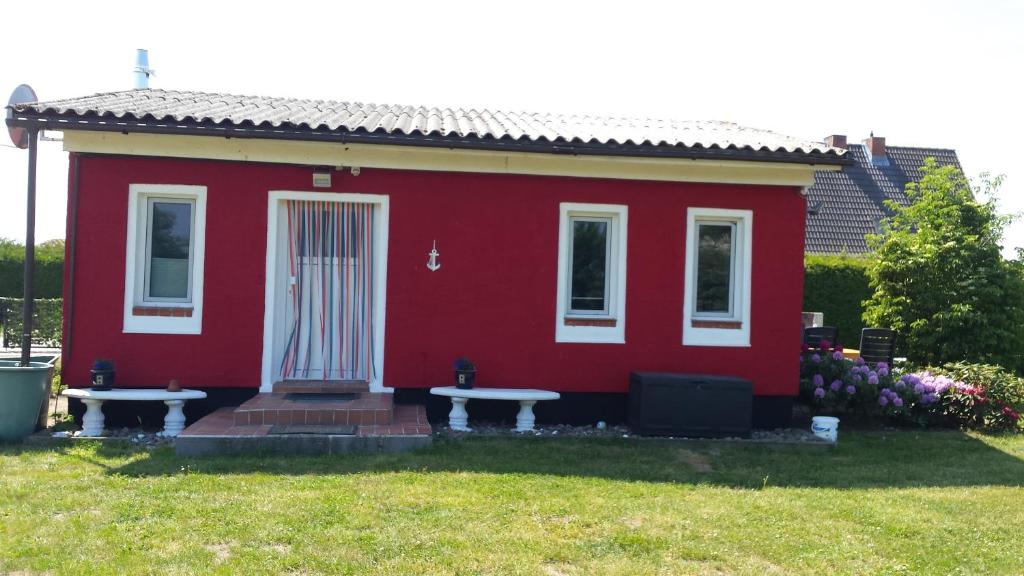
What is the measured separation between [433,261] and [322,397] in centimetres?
178

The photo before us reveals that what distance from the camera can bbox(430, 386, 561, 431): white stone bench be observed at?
794 centimetres

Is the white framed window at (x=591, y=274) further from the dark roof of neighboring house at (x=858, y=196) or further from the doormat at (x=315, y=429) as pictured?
the dark roof of neighboring house at (x=858, y=196)

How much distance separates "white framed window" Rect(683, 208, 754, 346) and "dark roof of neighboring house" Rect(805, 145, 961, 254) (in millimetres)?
12657

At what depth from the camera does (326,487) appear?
5.59 meters

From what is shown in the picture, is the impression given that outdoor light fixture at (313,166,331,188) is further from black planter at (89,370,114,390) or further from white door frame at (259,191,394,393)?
black planter at (89,370,114,390)

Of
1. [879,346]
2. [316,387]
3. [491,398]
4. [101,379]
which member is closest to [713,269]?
[491,398]

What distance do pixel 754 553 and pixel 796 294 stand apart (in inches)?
186

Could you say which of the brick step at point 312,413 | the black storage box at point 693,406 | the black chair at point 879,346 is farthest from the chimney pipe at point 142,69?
the black chair at point 879,346

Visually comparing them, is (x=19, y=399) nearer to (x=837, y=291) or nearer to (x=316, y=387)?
(x=316, y=387)

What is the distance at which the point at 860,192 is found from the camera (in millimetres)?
24188

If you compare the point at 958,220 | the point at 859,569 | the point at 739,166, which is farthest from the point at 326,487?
the point at 958,220

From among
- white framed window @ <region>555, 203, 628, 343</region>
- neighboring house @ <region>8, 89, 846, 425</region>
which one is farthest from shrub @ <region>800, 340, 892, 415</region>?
white framed window @ <region>555, 203, 628, 343</region>

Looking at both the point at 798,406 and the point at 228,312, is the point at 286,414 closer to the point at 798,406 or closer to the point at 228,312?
the point at 228,312

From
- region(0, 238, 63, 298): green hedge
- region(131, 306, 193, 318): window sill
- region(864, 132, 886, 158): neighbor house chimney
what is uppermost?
region(864, 132, 886, 158): neighbor house chimney
